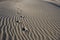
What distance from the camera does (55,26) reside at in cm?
475

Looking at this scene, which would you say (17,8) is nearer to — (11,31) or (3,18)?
(3,18)

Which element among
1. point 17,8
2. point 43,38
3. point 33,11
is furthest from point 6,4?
point 43,38

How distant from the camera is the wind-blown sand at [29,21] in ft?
13.4

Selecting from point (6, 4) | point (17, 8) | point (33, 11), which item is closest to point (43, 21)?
point (33, 11)

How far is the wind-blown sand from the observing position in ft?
13.4

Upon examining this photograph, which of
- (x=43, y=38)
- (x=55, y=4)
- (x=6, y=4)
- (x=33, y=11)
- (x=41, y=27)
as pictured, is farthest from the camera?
(x=55, y=4)

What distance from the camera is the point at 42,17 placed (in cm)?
545

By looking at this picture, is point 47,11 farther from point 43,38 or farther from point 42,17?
point 43,38

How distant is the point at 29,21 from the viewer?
4.97 metres

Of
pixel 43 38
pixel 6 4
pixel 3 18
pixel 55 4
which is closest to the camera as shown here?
pixel 43 38

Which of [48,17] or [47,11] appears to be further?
[47,11]

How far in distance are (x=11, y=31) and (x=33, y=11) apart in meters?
2.10

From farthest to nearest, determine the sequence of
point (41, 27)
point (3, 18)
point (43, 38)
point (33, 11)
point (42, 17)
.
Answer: point (33, 11) → point (42, 17) → point (3, 18) → point (41, 27) → point (43, 38)

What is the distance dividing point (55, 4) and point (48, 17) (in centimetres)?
194
